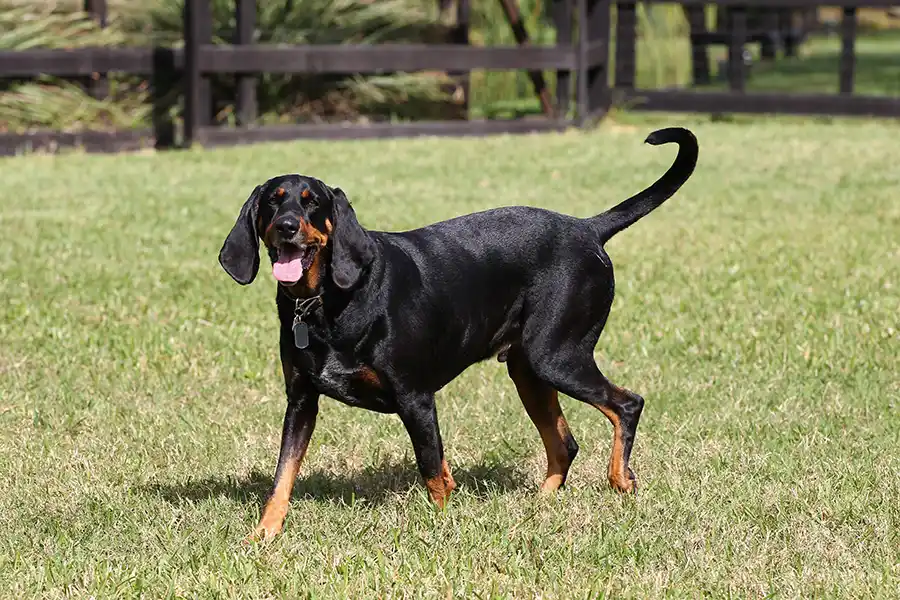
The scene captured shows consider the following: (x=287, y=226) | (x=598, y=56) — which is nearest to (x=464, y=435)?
(x=287, y=226)

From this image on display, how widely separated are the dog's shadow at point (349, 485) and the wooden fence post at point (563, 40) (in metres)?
12.0

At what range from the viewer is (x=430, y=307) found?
15.5ft

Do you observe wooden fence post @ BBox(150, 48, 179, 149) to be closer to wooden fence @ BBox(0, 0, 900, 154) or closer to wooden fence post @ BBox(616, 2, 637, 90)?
wooden fence @ BBox(0, 0, 900, 154)

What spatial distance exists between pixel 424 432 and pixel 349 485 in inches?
34.8

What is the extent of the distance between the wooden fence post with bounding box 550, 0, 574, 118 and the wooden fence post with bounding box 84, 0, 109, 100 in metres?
5.20

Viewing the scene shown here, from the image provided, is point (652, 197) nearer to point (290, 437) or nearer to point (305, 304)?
point (305, 304)

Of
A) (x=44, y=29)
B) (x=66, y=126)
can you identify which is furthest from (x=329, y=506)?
(x=44, y=29)

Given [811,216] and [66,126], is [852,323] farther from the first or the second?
[66,126]

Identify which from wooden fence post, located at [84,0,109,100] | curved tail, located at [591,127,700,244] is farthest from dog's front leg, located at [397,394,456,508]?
wooden fence post, located at [84,0,109,100]

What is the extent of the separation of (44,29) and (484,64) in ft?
15.9

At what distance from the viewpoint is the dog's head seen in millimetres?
4289

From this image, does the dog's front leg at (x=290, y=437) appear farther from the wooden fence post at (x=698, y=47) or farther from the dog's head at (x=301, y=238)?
the wooden fence post at (x=698, y=47)

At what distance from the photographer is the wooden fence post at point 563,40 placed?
55.6 ft

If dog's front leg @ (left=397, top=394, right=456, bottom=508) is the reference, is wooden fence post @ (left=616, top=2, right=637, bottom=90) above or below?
above
